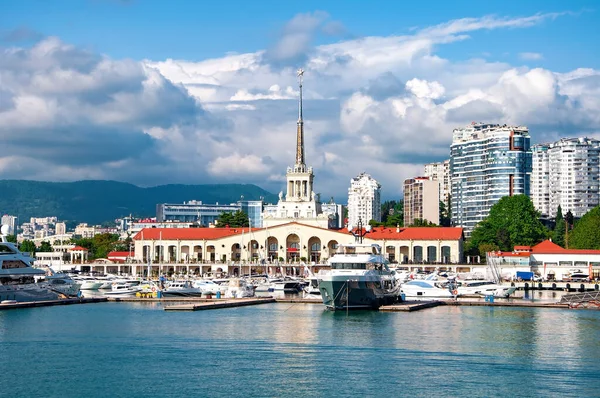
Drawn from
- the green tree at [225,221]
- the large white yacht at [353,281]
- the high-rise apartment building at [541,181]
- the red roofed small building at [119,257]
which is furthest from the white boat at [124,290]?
the high-rise apartment building at [541,181]

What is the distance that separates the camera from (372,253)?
65125 millimetres

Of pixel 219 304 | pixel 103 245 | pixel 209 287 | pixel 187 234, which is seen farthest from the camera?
pixel 103 245

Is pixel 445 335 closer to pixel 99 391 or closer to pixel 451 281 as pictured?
pixel 99 391

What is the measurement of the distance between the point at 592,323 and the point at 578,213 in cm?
12487

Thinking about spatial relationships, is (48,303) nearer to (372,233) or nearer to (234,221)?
(372,233)

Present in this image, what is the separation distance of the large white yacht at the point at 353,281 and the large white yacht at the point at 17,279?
21.5 metres

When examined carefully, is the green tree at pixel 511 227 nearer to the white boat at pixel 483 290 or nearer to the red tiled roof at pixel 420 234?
the red tiled roof at pixel 420 234

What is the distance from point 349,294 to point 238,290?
1980cm

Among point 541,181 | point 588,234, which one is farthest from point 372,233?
point 541,181

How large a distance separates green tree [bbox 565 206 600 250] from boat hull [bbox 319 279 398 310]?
62.3 meters

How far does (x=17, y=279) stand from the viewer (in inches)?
2729

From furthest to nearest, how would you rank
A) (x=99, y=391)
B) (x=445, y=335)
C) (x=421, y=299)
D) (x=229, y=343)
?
(x=421, y=299)
(x=445, y=335)
(x=229, y=343)
(x=99, y=391)

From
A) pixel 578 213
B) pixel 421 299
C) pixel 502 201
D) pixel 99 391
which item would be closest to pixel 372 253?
pixel 421 299

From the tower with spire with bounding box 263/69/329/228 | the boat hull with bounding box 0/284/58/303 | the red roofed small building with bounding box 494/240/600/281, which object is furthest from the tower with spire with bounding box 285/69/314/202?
the boat hull with bounding box 0/284/58/303
